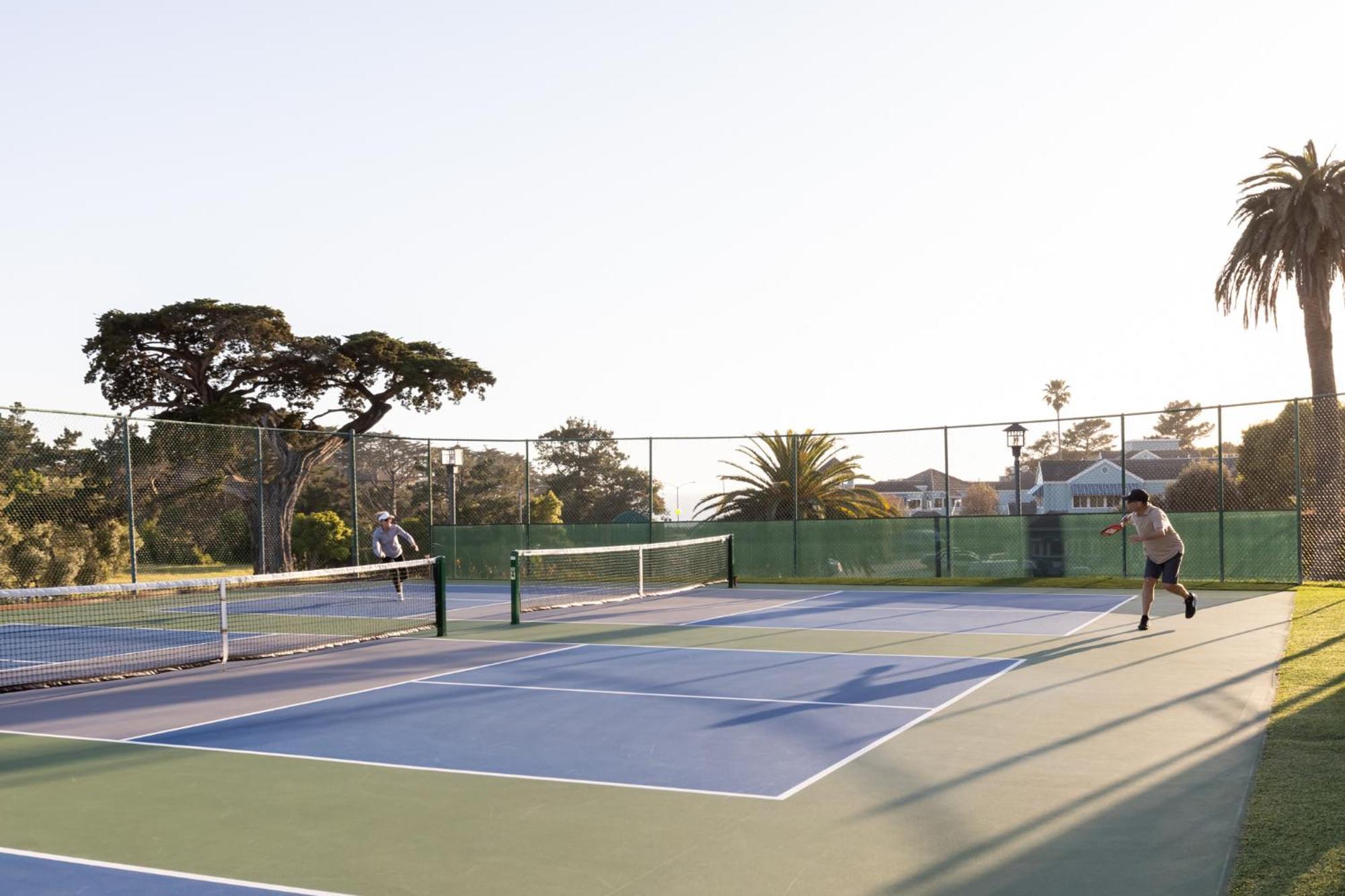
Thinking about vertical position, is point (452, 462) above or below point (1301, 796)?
above

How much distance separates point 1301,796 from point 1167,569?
8063 mm

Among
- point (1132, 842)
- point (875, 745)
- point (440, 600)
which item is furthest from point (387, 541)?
point (1132, 842)

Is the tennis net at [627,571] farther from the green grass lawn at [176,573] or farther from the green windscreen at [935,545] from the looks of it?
the green grass lawn at [176,573]

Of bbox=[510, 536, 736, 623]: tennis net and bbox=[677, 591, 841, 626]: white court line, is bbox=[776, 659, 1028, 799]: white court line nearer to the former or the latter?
bbox=[677, 591, 841, 626]: white court line

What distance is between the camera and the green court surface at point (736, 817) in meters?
4.80

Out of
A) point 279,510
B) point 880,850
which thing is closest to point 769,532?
point 279,510

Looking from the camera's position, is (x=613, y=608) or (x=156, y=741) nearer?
(x=156, y=741)

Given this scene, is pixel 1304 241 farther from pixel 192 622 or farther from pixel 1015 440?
pixel 192 622

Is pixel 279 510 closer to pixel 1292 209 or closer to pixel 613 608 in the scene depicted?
pixel 613 608

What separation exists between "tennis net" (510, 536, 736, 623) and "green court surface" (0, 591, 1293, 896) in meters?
11.6

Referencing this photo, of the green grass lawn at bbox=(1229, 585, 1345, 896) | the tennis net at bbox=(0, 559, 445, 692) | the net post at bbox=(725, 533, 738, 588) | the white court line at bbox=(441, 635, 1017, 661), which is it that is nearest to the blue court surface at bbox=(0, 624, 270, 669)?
the tennis net at bbox=(0, 559, 445, 692)

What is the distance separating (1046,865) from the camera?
15.8 feet

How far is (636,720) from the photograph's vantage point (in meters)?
8.28

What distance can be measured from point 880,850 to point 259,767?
12.7 ft
